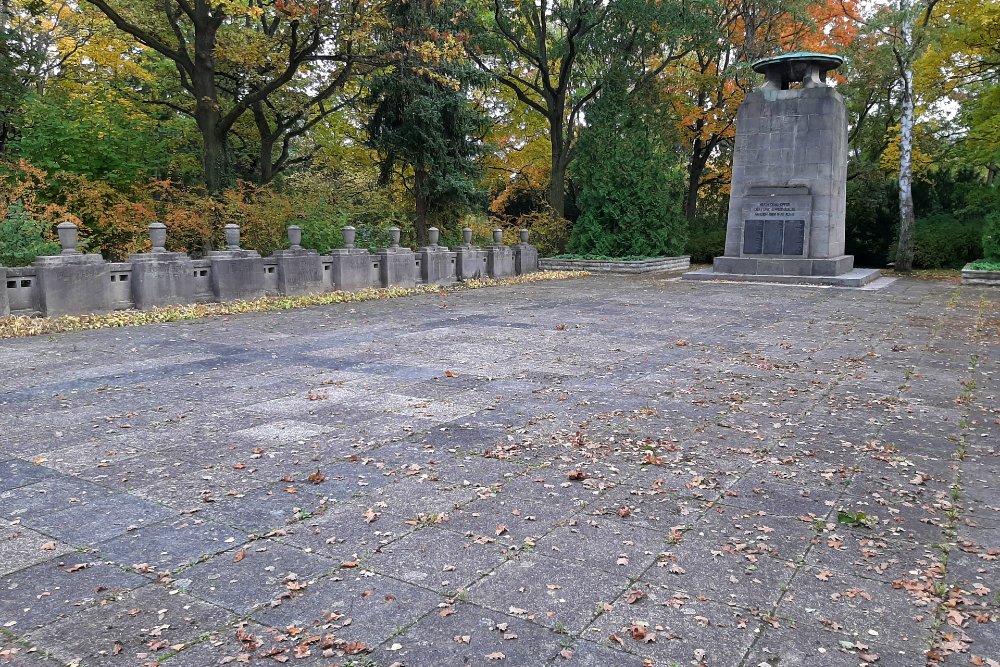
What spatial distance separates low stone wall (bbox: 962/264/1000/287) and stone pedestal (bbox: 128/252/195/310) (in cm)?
1966

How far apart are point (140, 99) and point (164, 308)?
1326 cm

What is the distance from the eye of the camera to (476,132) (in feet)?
82.9

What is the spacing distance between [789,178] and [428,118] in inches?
431

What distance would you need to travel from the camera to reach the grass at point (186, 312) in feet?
36.7

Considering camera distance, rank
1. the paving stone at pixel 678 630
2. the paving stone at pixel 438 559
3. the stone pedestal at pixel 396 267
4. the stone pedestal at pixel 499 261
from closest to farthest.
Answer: the paving stone at pixel 678 630
the paving stone at pixel 438 559
the stone pedestal at pixel 396 267
the stone pedestal at pixel 499 261

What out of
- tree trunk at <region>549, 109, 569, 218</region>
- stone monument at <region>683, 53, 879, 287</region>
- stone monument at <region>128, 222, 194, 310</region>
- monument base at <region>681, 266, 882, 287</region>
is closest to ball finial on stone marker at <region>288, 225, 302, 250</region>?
stone monument at <region>128, 222, 194, 310</region>

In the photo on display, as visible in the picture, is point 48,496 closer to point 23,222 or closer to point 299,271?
point 23,222

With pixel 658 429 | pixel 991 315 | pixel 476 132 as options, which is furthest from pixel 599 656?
pixel 476 132

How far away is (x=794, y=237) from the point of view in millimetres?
21672

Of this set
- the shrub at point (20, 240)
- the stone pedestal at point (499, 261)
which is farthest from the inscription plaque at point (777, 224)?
A: the shrub at point (20, 240)

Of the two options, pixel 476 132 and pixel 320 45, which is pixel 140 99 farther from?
pixel 476 132

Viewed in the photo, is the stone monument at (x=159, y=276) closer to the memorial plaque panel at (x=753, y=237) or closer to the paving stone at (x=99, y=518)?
the paving stone at (x=99, y=518)

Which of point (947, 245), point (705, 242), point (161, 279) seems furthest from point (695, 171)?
point (161, 279)

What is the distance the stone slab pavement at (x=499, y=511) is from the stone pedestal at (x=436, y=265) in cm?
1135
